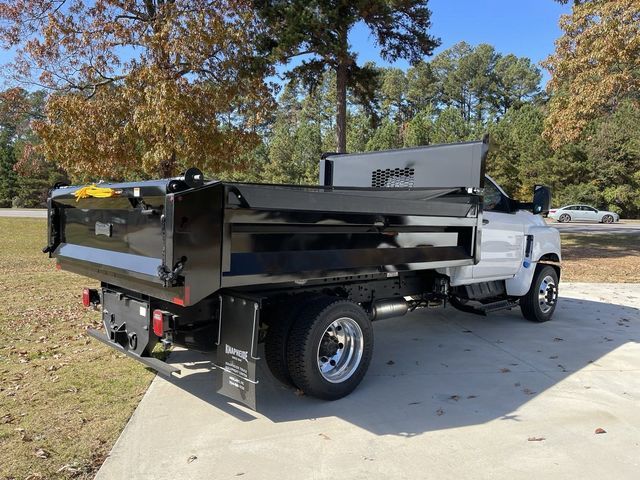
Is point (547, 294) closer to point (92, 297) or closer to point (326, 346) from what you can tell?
point (326, 346)

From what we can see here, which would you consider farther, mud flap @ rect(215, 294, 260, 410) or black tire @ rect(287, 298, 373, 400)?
black tire @ rect(287, 298, 373, 400)

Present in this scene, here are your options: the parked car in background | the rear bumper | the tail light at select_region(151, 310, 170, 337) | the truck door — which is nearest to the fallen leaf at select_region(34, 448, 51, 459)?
the rear bumper

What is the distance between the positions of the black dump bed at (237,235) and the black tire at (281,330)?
33 cm

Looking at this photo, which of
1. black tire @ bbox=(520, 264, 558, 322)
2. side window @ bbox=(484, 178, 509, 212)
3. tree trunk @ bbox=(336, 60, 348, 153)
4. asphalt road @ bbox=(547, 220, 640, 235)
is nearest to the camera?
side window @ bbox=(484, 178, 509, 212)

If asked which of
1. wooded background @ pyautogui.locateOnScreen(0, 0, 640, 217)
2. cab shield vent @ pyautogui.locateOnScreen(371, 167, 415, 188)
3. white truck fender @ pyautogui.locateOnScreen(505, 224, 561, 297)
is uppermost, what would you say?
wooded background @ pyautogui.locateOnScreen(0, 0, 640, 217)

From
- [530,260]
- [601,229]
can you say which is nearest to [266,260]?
[530,260]

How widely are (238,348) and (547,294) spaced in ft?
16.7

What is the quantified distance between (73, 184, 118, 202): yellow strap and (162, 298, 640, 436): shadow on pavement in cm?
180

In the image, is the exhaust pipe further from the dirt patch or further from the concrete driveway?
the dirt patch

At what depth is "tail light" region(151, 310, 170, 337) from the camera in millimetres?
3693

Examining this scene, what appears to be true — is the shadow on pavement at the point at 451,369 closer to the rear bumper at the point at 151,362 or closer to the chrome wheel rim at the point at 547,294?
the chrome wheel rim at the point at 547,294

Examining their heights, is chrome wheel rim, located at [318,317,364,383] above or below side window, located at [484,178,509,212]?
below

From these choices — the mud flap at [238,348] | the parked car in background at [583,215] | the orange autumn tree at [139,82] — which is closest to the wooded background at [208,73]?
the orange autumn tree at [139,82]

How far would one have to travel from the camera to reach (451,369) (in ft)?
16.6
